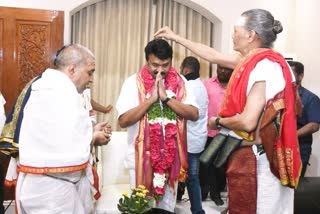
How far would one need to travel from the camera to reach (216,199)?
4.25 metres

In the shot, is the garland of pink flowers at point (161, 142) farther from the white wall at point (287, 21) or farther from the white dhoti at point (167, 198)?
the white wall at point (287, 21)

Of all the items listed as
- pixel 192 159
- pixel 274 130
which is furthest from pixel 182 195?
pixel 274 130

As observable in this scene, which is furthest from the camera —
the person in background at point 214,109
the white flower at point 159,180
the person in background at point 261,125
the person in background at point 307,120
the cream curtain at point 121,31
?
the cream curtain at point 121,31

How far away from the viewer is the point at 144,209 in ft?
7.83

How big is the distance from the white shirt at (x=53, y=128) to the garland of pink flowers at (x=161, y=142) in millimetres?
788

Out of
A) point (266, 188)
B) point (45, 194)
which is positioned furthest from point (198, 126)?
point (45, 194)

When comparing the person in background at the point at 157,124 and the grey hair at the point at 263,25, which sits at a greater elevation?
the grey hair at the point at 263,25

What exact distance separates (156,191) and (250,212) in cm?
86

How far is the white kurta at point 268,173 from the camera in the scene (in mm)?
1878

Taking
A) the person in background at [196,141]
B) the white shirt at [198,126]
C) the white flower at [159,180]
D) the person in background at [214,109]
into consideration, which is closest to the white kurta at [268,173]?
the white flower at [159,180]

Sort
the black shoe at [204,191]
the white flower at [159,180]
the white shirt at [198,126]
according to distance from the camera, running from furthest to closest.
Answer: the black shoe at [204,191] → the white shirt at [198,126] → the white flower at [159,180]

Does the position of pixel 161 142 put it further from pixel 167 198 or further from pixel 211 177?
pixel 211 177

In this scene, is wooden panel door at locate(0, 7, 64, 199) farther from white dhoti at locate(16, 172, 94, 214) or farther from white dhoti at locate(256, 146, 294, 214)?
white dhoti at locate(256, 146, 294, 214)

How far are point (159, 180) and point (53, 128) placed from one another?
985mm
